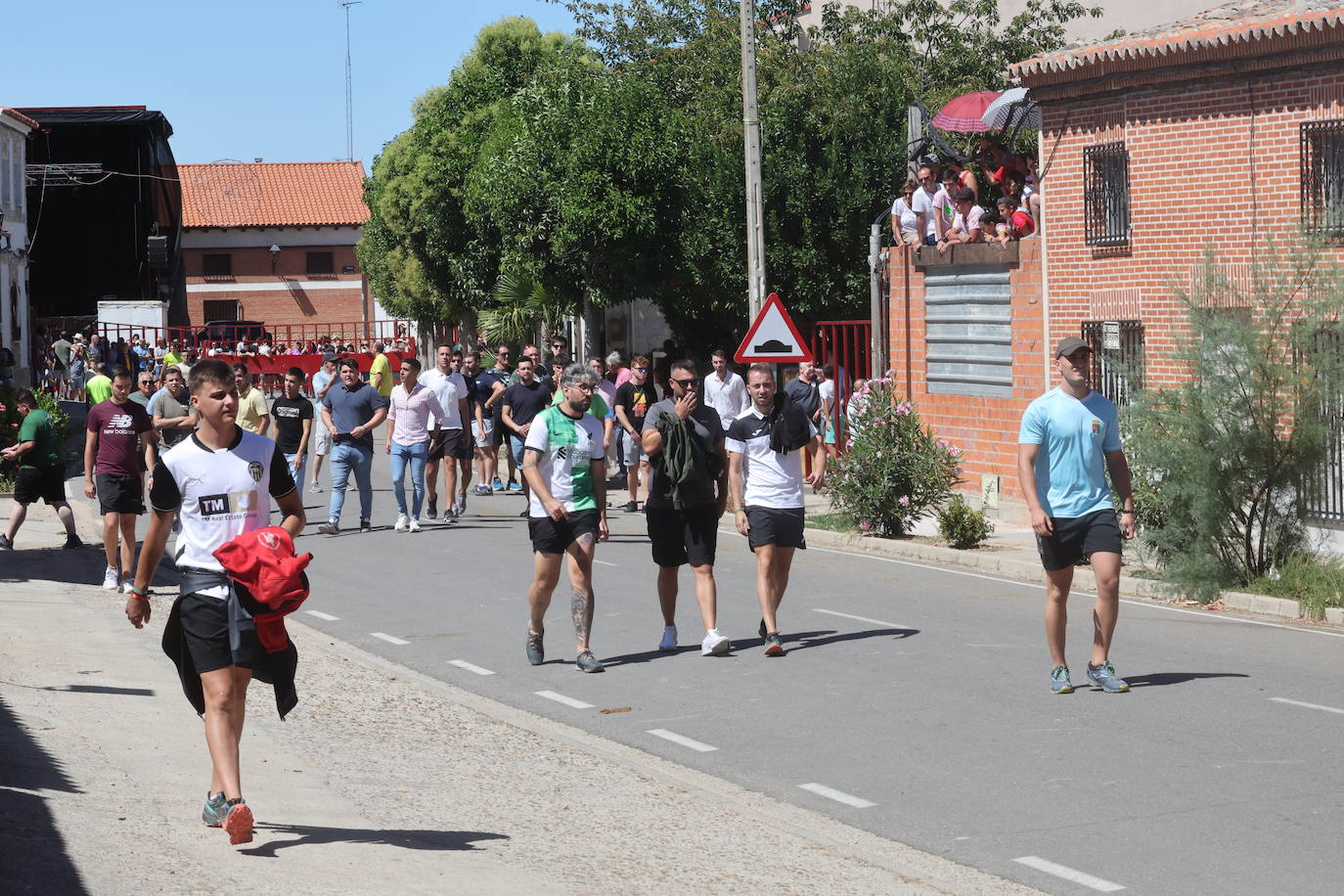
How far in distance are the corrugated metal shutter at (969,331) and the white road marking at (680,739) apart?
1207 centimetres

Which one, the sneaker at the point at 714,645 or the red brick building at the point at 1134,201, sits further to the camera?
the red brick building at the point at 1134,201

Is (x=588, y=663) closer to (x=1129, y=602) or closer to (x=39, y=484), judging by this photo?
(x=1129, y=602)

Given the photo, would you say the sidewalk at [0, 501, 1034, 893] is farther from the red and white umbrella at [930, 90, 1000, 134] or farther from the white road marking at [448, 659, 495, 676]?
the red and white umbrella at [930, 90, 1000, 134]

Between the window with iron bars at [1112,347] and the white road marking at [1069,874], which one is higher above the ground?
the window with iron bars at [1112,347]

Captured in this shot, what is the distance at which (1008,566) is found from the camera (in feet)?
51.9

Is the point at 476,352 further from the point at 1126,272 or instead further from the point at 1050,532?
the point at 1050,532

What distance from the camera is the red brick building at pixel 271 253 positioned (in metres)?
79.3

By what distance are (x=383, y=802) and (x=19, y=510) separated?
10729mm

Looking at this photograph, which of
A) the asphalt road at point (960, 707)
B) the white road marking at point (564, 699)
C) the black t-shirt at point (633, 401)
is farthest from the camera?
the black t-shirt at point (633, 401)

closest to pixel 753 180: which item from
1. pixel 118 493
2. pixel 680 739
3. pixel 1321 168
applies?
pixel 1321 168

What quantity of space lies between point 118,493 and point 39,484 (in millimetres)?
2792

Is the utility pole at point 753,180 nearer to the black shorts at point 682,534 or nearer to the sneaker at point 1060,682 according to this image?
the black shorts at point 682,534

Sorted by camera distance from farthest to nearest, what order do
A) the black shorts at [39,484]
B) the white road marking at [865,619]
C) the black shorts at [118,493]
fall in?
the black shorts at [39,484] → the black shorts at [118,493] → the white road marking at [865,619]

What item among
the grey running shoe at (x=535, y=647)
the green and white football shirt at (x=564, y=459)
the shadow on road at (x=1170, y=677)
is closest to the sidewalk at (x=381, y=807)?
the grey running shoe at (x=535, y=647)
